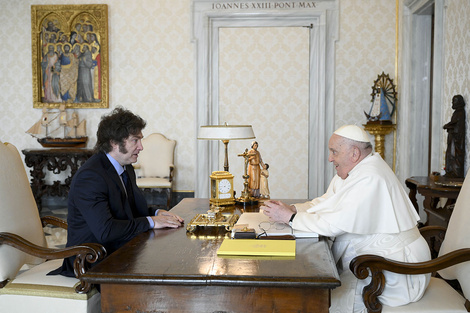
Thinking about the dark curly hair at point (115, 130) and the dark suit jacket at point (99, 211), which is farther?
the dark curly hair at point (115, 130)

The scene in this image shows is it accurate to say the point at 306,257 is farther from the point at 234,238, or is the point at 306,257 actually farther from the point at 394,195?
the point at 394,195

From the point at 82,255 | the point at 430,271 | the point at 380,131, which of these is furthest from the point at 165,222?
the point at 380,131

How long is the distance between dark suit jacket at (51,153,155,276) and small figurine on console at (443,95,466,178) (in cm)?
370

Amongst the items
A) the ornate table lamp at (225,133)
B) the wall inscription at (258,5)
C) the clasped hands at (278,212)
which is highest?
the wall inscription at (258,5)

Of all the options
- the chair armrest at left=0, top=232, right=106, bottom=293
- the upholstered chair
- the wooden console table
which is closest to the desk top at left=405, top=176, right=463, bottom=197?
the chair armrest at left=0, top=232, right=106, bottom=293

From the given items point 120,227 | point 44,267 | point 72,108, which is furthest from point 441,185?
point 72,108

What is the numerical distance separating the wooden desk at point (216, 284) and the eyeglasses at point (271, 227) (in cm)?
49

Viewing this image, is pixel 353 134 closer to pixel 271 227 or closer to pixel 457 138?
pixel 271 227

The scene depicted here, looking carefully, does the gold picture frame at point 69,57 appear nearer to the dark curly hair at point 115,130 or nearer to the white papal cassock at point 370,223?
the dark curly hair at point 115,130

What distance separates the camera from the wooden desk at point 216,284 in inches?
89.3

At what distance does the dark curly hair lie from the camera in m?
3.43

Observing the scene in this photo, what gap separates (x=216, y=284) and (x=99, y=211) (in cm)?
112

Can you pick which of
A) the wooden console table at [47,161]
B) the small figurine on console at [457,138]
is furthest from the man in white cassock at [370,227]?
the wooden console table at [47,161]

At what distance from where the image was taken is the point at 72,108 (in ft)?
29.8
